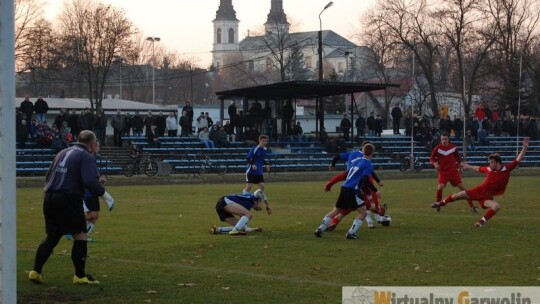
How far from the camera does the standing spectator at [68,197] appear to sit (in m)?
11.2

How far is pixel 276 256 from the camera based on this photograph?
46.5ft

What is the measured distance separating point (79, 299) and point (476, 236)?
348 inches

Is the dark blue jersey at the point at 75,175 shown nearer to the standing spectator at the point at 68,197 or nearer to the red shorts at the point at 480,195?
the standing spectator at the point at 68,197

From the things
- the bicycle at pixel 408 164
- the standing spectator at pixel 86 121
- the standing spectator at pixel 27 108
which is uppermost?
the standing spectator at pixel 27 108

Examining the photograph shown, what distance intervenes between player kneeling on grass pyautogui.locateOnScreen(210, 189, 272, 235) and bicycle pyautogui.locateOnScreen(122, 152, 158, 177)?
2502 cm

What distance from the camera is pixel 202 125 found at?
49719 millimetres

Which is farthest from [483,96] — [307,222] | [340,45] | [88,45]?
[340,45]

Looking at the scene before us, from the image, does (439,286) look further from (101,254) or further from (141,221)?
(141,221)

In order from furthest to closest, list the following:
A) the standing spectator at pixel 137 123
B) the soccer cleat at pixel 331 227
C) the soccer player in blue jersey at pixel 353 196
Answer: the standing spectator at pixel 137 123 → the soccer cleat at pixel 331 227 → the soccer player in blue jersey at pixel 353 196

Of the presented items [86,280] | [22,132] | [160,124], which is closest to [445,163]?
[86,280]

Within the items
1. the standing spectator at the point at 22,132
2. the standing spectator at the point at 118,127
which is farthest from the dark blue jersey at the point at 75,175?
the standing spectator at the point at 118,127

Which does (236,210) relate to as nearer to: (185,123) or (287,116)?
(185,123)

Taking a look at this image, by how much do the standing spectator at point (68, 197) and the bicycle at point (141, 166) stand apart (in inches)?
1220

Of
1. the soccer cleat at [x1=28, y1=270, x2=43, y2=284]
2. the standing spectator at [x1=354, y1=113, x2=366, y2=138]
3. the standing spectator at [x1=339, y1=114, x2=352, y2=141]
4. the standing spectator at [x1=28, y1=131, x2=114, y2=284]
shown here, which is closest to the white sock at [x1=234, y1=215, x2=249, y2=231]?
the standing spectator at [x1=28, y1=131, x2=114, y2=284]
